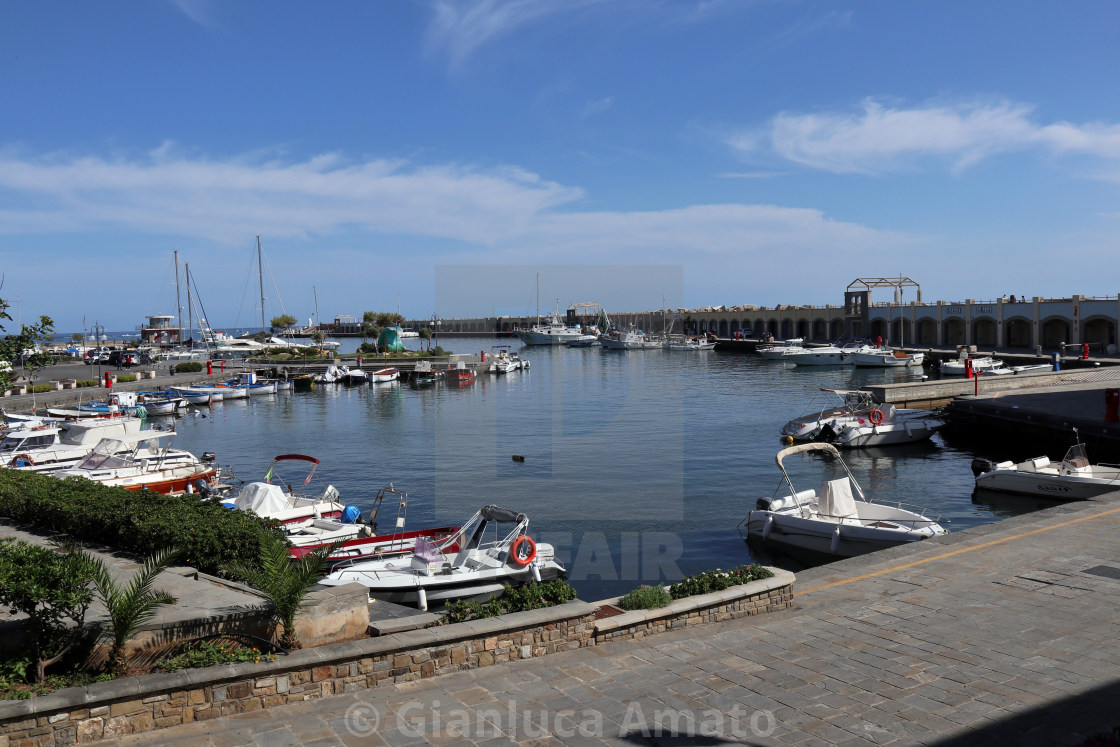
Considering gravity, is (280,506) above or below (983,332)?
below

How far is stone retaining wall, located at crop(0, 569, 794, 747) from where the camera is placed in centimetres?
639

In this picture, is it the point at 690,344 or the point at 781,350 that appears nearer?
the point at 781,350

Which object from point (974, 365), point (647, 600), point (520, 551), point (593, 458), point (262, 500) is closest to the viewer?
point (647, 600)

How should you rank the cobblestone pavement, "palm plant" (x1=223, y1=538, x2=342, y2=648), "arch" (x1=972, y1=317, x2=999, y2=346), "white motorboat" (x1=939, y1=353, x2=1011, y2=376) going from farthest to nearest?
"arch" (x1=972, y1=317, x2=999, y2=346) → "white motorboat" (x1=939, y1=353, x2=1011, y2=376) → "palm plant" (x1=223, y1=538, x2=342, y2=648) → the cobblestone pavement

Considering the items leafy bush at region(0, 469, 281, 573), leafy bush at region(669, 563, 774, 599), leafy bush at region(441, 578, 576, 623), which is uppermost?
leafy bush at region(0, 469, 281, 573)

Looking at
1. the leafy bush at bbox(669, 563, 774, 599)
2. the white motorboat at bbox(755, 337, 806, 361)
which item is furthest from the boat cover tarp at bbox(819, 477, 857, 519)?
the white motorboat at bbox(755, 337, 806, 361)

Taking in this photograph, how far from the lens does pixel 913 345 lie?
90938mm

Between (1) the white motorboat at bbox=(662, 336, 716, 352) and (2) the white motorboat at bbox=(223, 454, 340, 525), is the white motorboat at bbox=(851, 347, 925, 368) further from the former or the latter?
(2) the white motorboat at bbox=(223, 454, 340, 525)

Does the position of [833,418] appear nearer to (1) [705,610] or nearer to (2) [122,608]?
(1) [705,610]

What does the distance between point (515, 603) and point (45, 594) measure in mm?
4760

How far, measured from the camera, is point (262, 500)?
19.5 m

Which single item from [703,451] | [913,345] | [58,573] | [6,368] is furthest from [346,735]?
[913,345]

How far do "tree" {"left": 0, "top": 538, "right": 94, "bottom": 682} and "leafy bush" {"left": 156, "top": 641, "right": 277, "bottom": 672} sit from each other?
34.6 inches

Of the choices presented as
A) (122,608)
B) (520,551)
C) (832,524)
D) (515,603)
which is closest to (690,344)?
(832,524)
